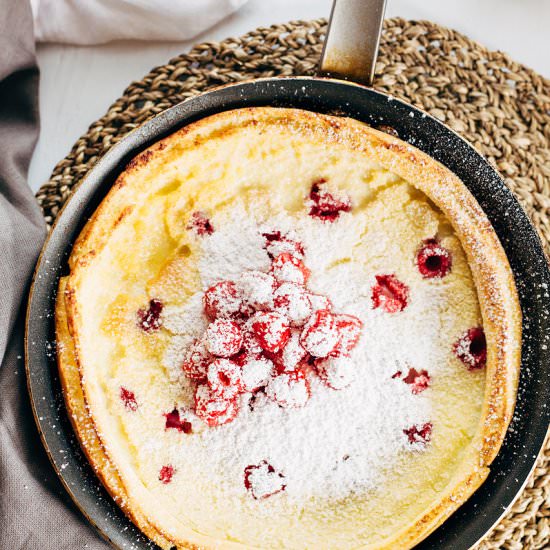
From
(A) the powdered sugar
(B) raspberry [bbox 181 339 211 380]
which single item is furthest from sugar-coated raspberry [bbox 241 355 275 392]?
(B) raspberry [bbox 181 339 211 380]

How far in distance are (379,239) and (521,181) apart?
1.80 ft

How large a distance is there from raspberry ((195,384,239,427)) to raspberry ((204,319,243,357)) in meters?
0.11

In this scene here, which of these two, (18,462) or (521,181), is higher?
(521,181)

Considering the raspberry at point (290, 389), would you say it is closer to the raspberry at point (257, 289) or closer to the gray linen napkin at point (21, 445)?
the raspberry at point (257, 289)

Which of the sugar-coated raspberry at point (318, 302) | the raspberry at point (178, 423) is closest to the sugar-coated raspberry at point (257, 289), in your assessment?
the sugar-coated raspberry at point (318, 302)

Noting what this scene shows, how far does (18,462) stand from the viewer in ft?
6.25

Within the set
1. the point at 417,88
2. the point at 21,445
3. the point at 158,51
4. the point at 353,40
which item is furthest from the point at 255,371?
the point at 158,51

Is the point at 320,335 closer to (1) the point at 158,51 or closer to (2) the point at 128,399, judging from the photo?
(2) the point at 128,399

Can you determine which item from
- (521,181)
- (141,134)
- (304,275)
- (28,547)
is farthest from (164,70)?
(28,547)

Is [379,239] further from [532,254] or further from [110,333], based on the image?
[110,333]

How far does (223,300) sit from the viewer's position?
72.4 inches

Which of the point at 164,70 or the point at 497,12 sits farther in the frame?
the point at 497,12

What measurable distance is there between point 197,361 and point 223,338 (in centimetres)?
13

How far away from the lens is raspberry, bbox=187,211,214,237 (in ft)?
6.39
